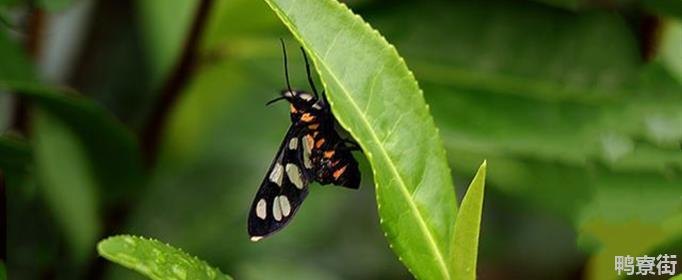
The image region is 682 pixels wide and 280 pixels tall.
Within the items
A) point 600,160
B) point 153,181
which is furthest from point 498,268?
point 153,181

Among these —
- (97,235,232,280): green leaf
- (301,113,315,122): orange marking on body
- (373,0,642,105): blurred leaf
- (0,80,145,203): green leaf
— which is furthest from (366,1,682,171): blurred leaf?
(97,235,232,280): green leaf

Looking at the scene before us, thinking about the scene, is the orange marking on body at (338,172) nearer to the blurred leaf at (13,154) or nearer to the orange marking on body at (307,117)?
the orange marking on body at (307,117)

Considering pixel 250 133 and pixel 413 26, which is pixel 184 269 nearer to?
pixel 413 26

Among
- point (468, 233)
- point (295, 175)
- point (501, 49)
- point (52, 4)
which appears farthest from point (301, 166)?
point (501, 49)

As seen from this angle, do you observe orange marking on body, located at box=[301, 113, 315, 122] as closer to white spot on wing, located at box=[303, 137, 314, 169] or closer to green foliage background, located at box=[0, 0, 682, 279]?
white spot on wing, located at box=[303, 137, 314, 169]

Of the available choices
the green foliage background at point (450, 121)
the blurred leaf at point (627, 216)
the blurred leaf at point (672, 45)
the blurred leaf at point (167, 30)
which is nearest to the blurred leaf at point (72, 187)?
the green foliage background at point (450, 121)

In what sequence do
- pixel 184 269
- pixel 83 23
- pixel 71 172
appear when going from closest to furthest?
1. pixel 184 269
2. pixel 71 172
3. pixel 83 23

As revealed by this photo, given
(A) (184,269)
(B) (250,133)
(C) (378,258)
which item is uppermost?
(B) (250,133)
